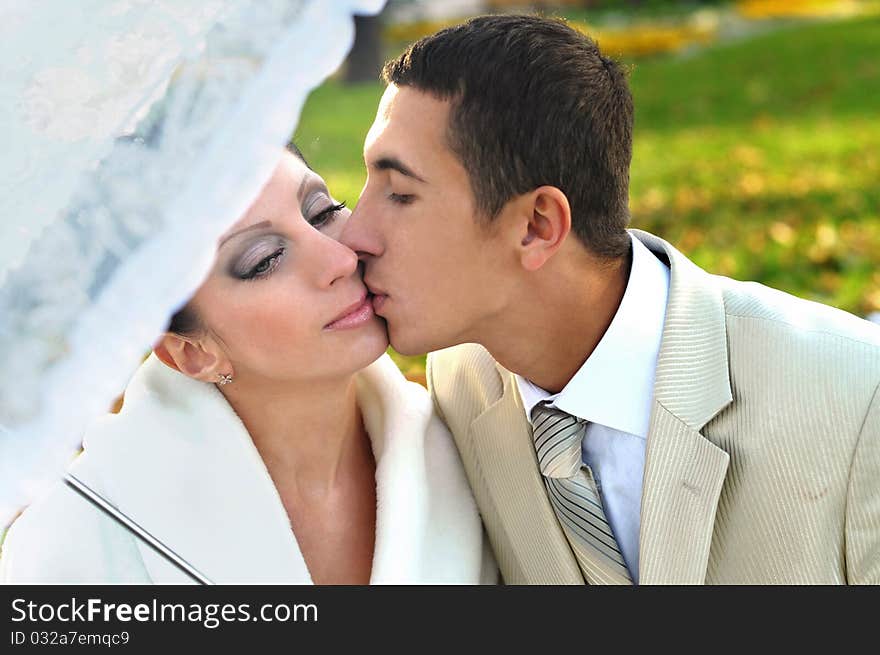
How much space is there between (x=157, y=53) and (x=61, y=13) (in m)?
0.13

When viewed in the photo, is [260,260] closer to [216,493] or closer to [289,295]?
[289,295]

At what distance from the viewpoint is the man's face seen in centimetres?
249

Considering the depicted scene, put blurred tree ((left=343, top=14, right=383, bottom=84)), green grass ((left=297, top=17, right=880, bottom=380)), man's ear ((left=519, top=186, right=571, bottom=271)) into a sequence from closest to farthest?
man's ear ((left=519, top=186, right=571, bottom=271)) → green grass ((left=297, top=17, right=880, bottom=380)) → blurred tree ((left=343, top=14, right=383, bottom=84))

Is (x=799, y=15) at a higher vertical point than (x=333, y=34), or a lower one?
higher

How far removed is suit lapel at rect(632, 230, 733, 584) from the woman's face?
617mm

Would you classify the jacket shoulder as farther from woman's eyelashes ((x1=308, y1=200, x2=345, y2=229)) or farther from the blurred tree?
the blurred tree

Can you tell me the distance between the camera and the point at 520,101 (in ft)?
8.46

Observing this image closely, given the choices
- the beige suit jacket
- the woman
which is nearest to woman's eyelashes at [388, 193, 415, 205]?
the woman

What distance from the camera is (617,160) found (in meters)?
2.74

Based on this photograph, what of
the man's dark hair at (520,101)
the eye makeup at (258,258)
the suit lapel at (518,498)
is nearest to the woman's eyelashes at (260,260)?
the eye makeup at (258,258)

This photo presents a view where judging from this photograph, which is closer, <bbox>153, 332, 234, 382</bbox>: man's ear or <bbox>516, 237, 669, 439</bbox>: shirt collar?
<bbox>153, 332, 234, 382</bbox>: man's ear

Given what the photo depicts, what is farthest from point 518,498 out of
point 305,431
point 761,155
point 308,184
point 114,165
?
point 761,155
